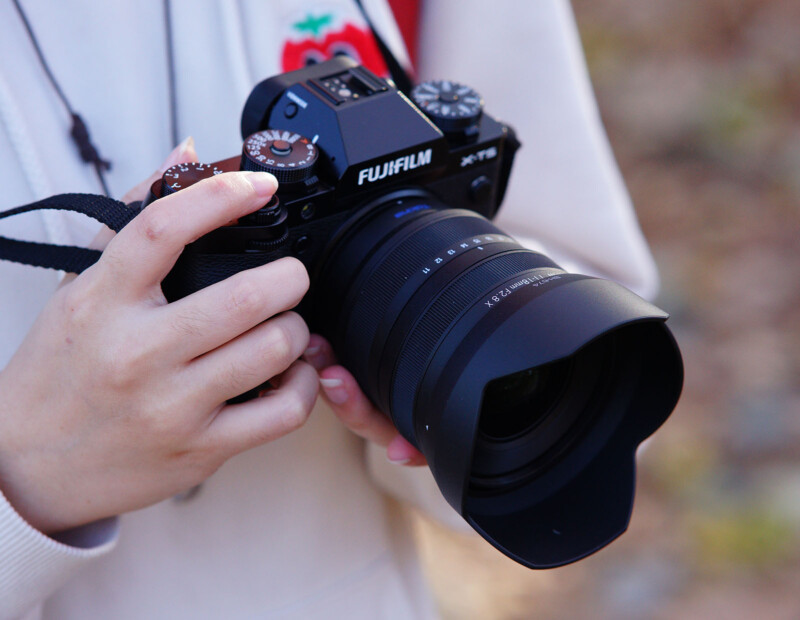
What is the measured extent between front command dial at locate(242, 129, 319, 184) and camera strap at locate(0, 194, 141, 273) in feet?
0.32

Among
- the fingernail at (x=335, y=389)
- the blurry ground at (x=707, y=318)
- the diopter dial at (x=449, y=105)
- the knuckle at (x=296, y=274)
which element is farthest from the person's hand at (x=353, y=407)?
the blurry ground at (x=707, y=318)

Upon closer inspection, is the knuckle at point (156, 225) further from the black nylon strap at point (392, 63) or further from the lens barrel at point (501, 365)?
the black nylon strap at point (392, 63)

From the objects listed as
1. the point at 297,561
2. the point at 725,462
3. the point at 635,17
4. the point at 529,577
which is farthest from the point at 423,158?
the point at 635,17

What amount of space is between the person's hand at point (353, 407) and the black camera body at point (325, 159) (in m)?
0.04

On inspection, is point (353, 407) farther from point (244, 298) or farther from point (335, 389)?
point (244, 298)

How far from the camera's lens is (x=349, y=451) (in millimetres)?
857

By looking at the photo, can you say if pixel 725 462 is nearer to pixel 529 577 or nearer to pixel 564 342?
pixel 529 577

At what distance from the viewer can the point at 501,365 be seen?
1.85ft

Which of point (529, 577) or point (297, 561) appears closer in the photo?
point (297, 561)

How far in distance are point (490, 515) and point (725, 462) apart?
124 centimetres

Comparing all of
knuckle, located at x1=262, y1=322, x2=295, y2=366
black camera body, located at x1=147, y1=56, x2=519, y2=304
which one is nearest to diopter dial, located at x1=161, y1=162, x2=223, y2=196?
black camera body, located at x1=147, y1=56, x2=519, y2=304

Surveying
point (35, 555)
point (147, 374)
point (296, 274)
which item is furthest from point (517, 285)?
point (35, 555)

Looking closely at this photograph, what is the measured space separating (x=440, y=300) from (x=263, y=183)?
0.51 feet

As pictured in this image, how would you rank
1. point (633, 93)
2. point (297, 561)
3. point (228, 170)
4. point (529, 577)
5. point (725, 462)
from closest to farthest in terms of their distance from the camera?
point (228, 170), point (297, 561), point (529, 577), point (725, 462), point (633, 93)
